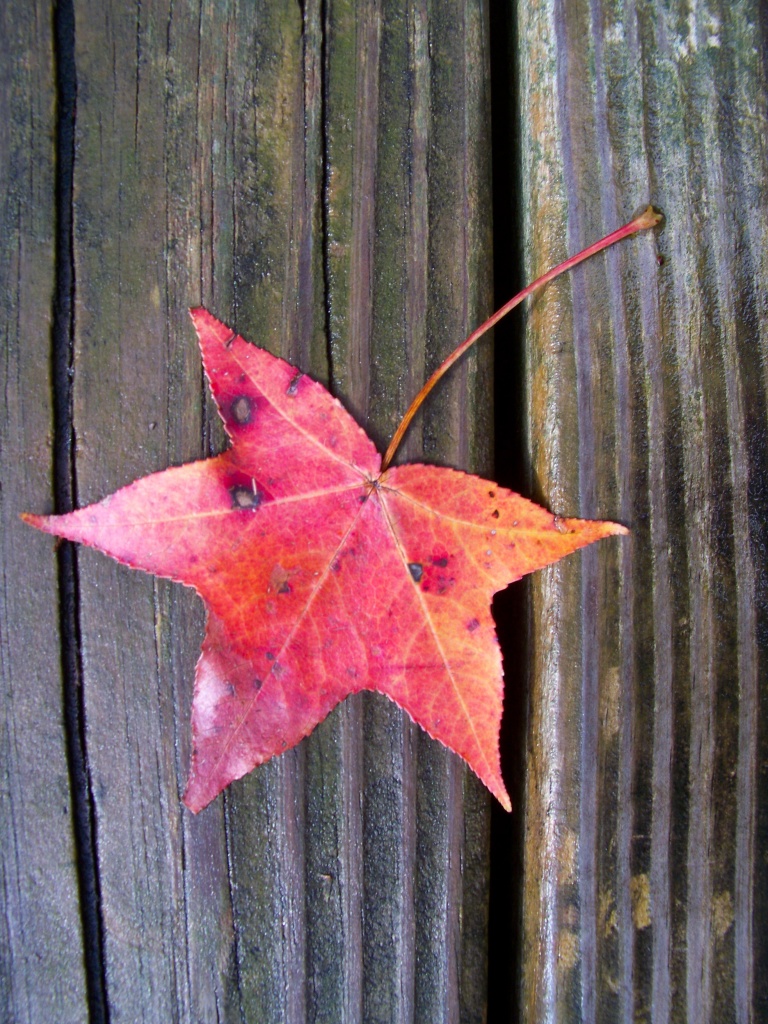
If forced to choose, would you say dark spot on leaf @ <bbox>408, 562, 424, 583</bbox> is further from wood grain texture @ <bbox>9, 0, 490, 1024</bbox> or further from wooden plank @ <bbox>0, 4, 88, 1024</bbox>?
wooden plank @ <bbox>0, 4, 88, 1024</bbox>

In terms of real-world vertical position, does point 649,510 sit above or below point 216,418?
below

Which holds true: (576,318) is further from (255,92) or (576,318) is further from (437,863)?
(437,863)

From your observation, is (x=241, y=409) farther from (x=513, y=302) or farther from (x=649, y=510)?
(x=649, y=510)

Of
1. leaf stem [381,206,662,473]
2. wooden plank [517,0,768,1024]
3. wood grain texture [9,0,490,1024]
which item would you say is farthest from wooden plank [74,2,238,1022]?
wooden plank [517,0,768,1024]

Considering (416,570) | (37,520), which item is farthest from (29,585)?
(416,570)

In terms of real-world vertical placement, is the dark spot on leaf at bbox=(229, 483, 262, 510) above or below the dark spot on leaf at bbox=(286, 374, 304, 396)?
below

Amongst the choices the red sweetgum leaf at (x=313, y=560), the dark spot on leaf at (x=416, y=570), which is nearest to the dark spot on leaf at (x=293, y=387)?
the red sweetgum leaf at (x=313, y=560)

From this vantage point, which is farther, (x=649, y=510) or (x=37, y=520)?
(x=649, y=510)
